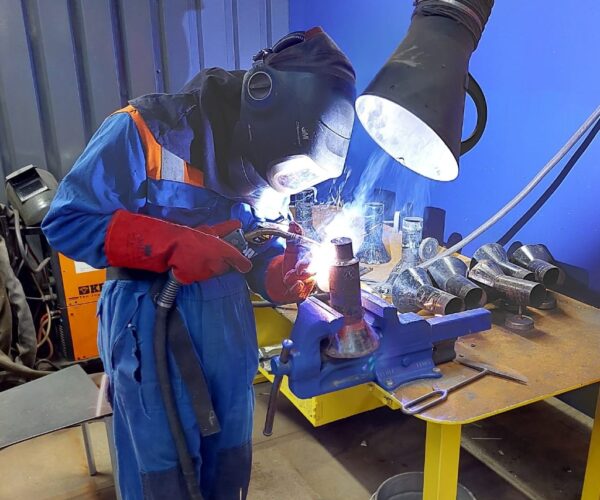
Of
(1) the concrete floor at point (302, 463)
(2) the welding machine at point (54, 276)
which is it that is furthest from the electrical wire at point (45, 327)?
(1) the concrete floor at point (302, 463)

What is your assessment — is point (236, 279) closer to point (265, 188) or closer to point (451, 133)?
point (265, 188)

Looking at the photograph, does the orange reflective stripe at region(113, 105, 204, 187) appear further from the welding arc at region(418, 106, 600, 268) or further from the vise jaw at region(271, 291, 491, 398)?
the welding arc at region(418, 106, 600, 268)

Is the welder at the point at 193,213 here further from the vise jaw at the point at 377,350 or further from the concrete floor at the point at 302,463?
the concrete floor at the point at 302,463

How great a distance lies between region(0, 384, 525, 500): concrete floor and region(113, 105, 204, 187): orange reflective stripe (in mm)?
1325

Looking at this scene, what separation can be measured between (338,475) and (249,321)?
1030 millimetres

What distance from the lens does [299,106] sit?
118 centimetres

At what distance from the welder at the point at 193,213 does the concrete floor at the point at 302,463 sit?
0.75m

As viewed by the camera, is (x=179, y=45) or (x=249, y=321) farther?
(x=179, y=45)

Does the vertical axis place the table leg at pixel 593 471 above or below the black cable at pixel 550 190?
below

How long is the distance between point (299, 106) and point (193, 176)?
30 cm

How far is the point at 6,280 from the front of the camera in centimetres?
264

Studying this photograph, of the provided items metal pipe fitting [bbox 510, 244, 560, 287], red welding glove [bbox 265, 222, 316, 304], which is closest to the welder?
red welding glove [bbox 265, 222, 316, 304]

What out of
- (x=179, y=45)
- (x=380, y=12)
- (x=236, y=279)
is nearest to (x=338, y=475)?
(x=236, y=279)

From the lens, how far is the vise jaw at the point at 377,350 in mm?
1217
